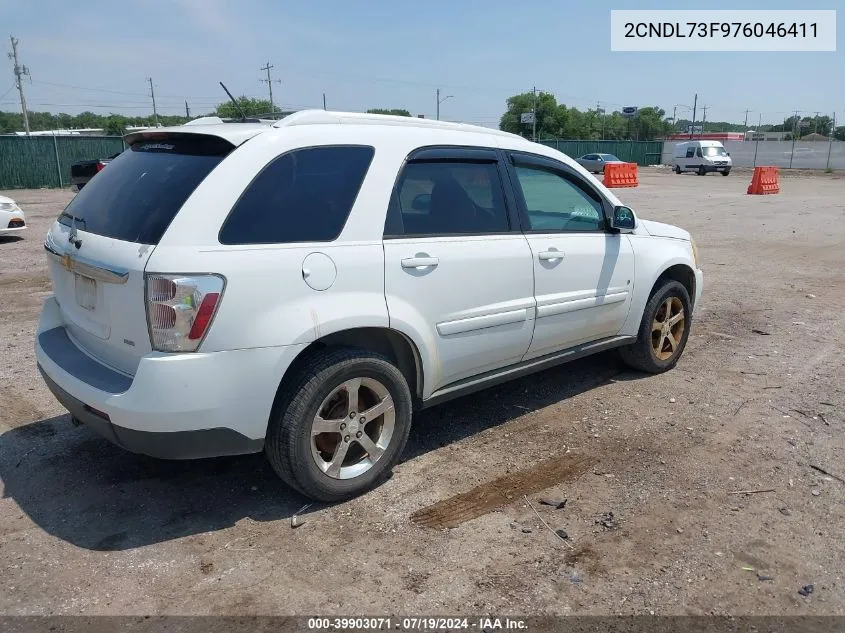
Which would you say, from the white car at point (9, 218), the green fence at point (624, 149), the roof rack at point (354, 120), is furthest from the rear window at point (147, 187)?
the green fence at point (624, 149)

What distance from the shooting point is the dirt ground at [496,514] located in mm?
2875

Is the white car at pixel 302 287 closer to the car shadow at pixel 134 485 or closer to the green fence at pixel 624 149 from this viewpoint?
the car shadow at pixel 134 485

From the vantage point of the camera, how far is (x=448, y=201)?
3.96 meters

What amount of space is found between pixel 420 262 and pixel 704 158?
43.5 m

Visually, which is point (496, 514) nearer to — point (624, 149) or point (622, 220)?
point (622, 220)

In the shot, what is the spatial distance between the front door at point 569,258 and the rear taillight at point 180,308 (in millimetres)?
2054

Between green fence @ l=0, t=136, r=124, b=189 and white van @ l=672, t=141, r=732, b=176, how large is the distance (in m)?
33.0

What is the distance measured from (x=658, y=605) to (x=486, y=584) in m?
0.70

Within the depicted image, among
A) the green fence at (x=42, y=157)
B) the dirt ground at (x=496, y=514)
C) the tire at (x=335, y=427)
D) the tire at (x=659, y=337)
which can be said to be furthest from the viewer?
the green fence at (x=42, y=157)

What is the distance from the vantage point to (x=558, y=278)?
4418mm

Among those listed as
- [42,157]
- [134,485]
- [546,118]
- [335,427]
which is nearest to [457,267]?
[335,427]

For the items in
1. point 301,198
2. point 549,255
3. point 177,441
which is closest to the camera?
point 177,441

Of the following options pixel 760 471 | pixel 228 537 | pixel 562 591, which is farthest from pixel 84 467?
pixel 760 471

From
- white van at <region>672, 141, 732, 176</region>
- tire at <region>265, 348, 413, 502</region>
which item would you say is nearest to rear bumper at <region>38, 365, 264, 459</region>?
tire at <region>265, 348, 413, 502</region>
